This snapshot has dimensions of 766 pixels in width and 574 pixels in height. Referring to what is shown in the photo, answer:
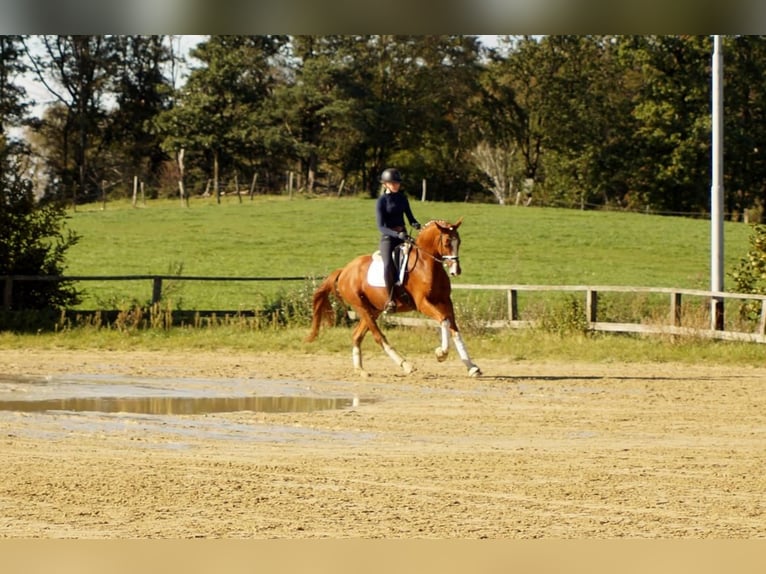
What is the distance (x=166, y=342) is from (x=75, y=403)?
737cm

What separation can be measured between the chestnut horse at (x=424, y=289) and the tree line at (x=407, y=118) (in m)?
43.7

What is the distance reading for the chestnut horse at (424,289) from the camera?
16.2 meters

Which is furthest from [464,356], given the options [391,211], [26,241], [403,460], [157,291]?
[26,241]

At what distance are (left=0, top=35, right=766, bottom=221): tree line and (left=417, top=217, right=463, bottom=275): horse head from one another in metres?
44.2

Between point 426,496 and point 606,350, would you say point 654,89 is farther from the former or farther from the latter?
point 426,496

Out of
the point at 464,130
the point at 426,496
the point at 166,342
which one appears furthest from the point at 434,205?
the point at 426,496

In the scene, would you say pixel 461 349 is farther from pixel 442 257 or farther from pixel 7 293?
pixel 7 293

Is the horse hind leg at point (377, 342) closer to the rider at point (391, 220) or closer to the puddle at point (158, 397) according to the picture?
the rider at point (391, 220)

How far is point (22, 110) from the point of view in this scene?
2564 inches

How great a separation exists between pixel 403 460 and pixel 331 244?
1450 inches

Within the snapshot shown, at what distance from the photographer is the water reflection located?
1374 cm

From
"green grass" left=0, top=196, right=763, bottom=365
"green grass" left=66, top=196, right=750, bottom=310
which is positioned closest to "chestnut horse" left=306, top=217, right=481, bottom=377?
"green grass" left=0, top=196, right=763, bottom=365

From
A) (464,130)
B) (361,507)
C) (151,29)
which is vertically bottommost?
(361,507)

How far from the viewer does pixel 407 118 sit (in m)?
64.1
